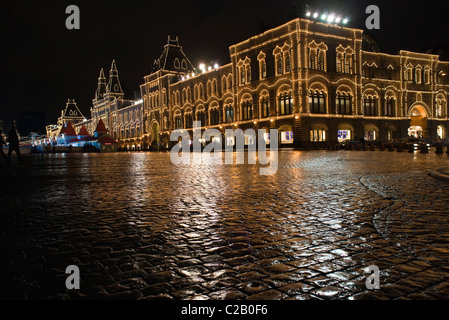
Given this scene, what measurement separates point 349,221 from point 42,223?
14.3 ft

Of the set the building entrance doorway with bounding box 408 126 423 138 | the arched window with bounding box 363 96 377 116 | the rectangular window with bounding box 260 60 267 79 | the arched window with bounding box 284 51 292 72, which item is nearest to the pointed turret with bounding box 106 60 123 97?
the rectangular window with bounding box 260 60 267 79

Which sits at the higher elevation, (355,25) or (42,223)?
(355,25)

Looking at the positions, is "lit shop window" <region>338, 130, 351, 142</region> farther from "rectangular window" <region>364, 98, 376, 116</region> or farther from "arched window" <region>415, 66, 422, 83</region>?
"arched window" <region>415, 66, 422, 83</region>

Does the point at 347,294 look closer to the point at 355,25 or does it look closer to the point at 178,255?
the point at 178,255

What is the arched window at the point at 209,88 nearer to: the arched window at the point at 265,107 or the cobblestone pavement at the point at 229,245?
the arched window at the point at 265,107

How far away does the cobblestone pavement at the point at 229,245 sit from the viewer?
289 centimetres

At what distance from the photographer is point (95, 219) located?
5469 millimetres

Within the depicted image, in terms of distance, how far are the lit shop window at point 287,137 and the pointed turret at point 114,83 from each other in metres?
77.4

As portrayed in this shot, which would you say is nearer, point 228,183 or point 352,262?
point 352,262

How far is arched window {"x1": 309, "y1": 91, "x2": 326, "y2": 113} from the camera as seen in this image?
45394 millimetres

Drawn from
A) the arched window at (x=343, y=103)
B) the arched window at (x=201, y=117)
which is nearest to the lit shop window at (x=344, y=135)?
the arched window at (x=343, y=103)

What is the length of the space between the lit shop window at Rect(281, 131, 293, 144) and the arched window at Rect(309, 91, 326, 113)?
400 cm
